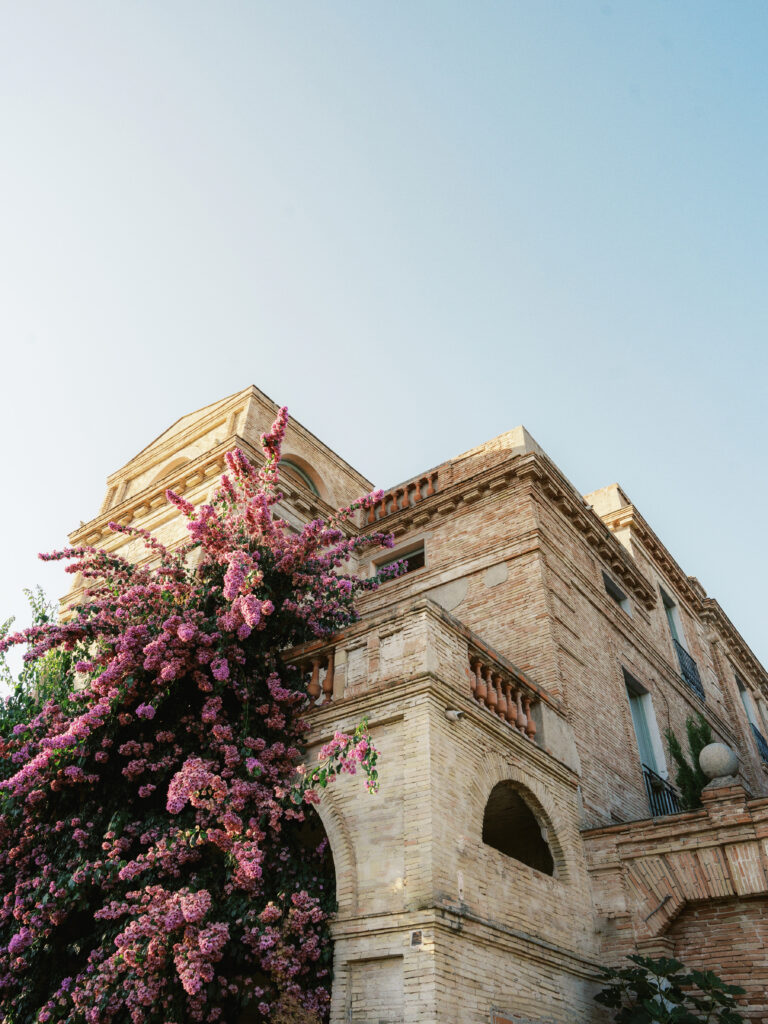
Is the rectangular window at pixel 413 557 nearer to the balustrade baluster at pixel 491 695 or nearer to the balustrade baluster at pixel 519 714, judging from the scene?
the balustrade baluster at pixel 519 714

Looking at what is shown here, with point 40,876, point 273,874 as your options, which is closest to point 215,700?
point 273,874

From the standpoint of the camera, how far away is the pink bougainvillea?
573cm

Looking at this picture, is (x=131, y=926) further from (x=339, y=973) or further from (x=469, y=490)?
(x=469, y=490)

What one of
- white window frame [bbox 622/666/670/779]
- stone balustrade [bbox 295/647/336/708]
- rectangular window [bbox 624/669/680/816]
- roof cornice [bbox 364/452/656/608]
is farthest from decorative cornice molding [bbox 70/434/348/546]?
rectangular window [bbox 624/669/680/816]

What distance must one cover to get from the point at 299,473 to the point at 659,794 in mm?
7820

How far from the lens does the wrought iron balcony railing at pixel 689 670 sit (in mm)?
14290

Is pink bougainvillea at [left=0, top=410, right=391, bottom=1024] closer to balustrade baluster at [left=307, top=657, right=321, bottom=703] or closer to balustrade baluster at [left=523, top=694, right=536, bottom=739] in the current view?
balustrade baluster at [left=307, top=657, right=321, bottom=703]

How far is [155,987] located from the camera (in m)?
5.53

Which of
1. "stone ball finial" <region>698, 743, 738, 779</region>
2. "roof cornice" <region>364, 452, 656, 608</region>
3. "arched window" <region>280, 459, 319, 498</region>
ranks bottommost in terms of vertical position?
"stone ball finial" <region>698, 743, 738, 779</region>

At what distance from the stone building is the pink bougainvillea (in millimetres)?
463

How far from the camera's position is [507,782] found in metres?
7.47

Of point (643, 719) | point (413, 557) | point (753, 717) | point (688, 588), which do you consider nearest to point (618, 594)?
point (643, 719)

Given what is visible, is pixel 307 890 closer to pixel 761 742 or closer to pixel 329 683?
pixel 329 683

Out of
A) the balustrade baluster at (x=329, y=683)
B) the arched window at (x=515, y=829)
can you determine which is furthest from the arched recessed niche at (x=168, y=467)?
the arched window at (x=515, y=829)
